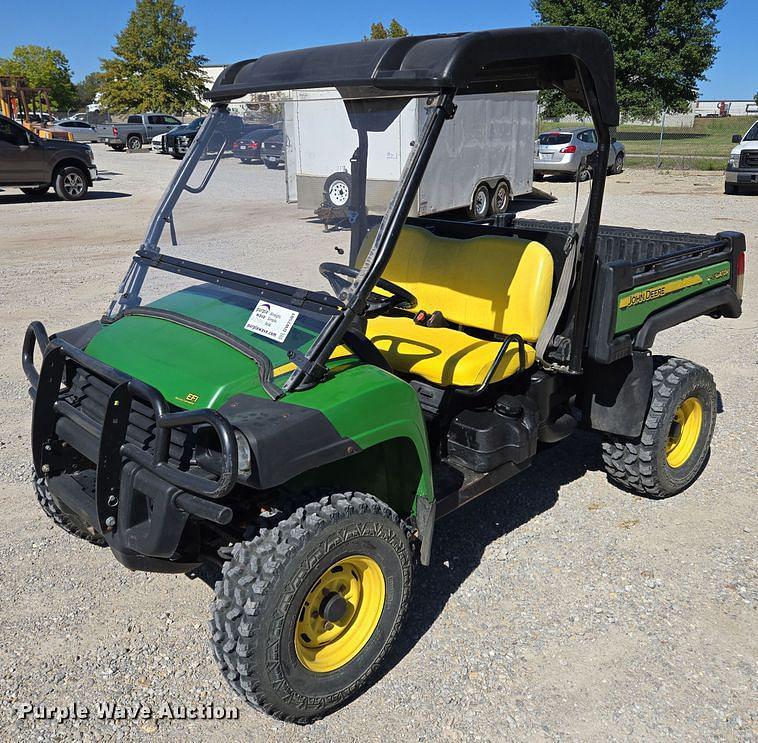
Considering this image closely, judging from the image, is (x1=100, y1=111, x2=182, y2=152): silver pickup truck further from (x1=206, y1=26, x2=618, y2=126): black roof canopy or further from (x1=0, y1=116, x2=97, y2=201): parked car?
(x1=206, y1=26, x2=618, y2=126): black roof canopy

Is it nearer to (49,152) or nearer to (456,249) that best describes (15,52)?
(49,152)

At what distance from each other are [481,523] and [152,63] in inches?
2011

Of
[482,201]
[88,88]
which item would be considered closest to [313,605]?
[482,201]

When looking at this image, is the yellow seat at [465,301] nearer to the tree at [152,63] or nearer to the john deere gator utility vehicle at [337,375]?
the john deere gator utility vehicle at [337,375]

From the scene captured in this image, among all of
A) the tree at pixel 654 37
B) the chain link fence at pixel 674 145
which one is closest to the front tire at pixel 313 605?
the chain link fence at pixel 674 145

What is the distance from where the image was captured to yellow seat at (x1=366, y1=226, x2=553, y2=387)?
11.3ft

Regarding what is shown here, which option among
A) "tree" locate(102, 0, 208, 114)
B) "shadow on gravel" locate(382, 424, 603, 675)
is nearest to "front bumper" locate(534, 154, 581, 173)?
"shadow on gravel" locate(382, 424, 603, 675)

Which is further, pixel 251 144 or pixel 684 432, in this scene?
pixel 684 432

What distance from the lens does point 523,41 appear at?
2846 millimetres

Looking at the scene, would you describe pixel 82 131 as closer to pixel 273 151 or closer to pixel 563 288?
pixel 273 151

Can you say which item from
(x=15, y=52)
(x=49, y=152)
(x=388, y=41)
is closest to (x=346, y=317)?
(x=388, y=41)

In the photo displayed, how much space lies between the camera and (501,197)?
1502 centimetres

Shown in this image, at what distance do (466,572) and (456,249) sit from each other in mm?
1621

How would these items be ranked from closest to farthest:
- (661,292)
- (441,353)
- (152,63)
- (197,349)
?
(197,349)
(441,353)
(661,292)
(152,63)
